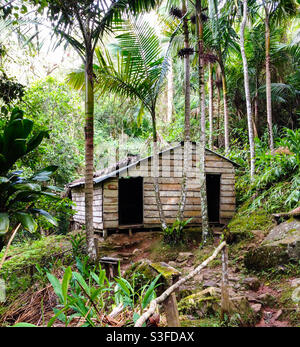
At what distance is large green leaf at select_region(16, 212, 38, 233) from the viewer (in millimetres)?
2498

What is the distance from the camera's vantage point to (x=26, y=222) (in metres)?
2.54

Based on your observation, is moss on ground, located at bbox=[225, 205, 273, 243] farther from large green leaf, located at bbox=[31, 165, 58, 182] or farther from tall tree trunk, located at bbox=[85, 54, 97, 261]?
large green leaf, located at bbox=[31, 165, 58, 182]

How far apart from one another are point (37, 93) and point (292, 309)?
10880 mm

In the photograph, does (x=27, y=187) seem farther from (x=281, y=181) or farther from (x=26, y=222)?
(x=281, y=181)

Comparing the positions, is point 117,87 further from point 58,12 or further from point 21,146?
point 21,146

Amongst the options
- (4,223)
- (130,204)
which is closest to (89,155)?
(4,223)

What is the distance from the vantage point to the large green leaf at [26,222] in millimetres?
2498

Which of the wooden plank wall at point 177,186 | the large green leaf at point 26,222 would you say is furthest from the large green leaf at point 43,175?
the wooden plank wall at point 177,186

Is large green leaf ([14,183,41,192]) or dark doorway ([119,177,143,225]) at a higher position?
large green leaf ([14,183,41,192])

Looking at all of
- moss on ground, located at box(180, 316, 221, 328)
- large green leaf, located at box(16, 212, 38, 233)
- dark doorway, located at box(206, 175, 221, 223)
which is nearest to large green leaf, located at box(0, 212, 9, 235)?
large green leaf, located at box(16, 212, 38, 233)

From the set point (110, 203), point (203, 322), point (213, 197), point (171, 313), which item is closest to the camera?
point (171, 313)

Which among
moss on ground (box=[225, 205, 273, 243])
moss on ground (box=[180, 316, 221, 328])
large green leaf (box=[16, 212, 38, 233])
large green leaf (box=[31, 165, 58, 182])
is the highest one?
large green leaf (box=[31, 165, 58, 182])
